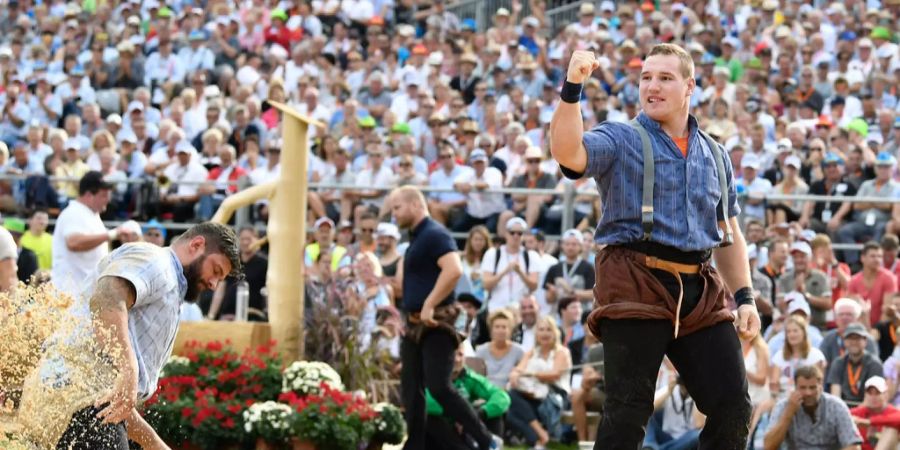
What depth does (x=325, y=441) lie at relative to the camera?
10.6m

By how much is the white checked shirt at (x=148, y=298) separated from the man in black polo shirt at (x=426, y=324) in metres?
4.14

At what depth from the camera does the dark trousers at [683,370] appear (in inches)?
242

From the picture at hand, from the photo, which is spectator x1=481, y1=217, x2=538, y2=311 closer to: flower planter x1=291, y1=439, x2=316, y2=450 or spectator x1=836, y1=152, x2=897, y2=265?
spectator x1=836, y1=152, x2=897, y2=265

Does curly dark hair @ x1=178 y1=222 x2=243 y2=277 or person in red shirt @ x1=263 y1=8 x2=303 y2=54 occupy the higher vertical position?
person in red shirt @ x1=263 y1=8 x2=303 y2=54

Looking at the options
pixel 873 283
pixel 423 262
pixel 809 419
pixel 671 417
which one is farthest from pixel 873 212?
pixel 423 262

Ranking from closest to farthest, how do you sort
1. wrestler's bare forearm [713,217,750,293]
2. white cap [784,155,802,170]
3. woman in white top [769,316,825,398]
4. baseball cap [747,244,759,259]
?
1. wrestler's bare forearm [713,217,750,293]
2. woman in white top [769,316,825,398]
3. baseball cap [747,244,759,259]
4. white cap [784,155,802,170]

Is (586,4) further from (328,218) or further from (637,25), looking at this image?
(328,218)

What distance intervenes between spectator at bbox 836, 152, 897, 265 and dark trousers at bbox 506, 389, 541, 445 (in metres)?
4.14

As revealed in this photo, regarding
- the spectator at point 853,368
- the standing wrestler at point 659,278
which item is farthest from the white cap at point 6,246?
the spectator at point 853,368

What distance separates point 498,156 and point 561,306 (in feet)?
11.3

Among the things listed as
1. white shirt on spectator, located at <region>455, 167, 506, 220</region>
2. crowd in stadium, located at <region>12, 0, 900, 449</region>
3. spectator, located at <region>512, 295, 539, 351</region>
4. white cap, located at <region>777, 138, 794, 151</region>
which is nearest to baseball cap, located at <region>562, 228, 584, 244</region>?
crowd in stadium, located at <region>12, 0, 900, 449</region>

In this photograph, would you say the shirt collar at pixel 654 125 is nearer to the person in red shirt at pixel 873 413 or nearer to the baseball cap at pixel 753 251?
the person in red shirt at pixel 873 413

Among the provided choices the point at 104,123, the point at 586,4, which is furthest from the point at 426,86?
the point at 104,123

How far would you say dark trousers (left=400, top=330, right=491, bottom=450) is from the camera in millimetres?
10469
